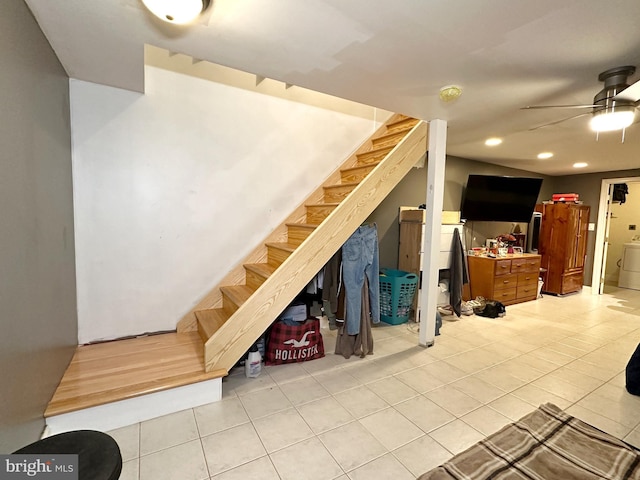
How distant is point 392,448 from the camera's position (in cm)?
169

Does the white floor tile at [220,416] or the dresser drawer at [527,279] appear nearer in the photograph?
the white floor tile at [220,416]

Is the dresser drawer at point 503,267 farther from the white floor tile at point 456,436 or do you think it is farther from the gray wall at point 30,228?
the gray wall at point 30,228

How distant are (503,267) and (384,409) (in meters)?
3.48

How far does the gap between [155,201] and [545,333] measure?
449cm

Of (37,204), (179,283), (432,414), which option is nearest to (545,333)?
(432,414)

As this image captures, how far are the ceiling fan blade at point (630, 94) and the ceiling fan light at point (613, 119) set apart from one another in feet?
0.28

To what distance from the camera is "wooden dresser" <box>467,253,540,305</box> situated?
443 cm

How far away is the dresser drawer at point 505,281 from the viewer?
444cm

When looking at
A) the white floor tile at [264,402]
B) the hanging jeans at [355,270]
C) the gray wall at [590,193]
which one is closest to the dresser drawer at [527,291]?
the gray wall at [590,193]

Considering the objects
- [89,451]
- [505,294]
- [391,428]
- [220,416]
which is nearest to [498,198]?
[505,294]

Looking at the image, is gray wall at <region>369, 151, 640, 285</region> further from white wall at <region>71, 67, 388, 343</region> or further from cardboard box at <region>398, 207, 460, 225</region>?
white wall at <region>71, 67, 388, 343</region>

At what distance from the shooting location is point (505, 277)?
4539 millimetres

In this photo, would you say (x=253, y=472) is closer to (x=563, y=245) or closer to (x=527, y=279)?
(x=527, y=279)

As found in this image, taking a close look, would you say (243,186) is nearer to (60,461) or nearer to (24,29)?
(24,29)
